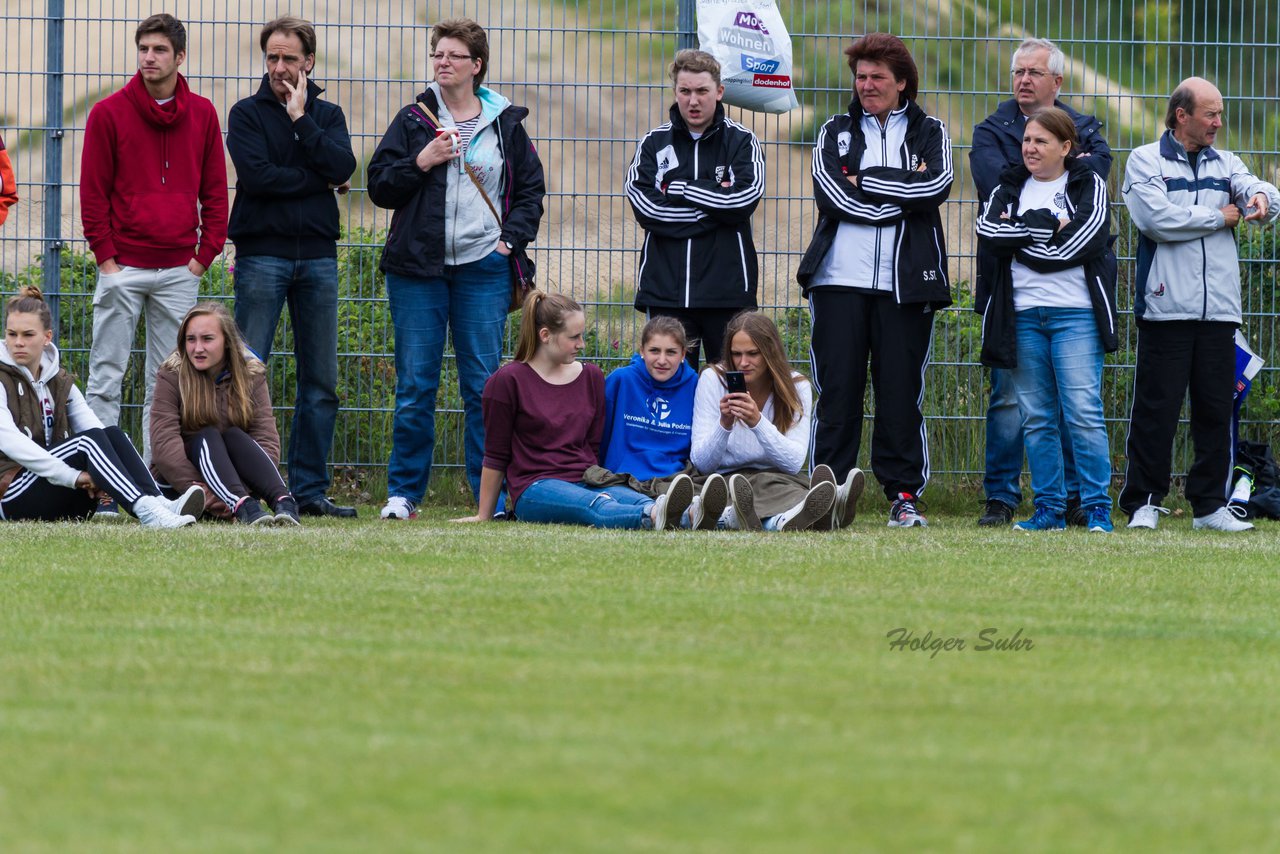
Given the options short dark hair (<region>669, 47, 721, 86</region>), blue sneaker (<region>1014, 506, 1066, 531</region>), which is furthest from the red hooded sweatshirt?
blue sneaker (<region>1014, 506, 1066, 531</region>)

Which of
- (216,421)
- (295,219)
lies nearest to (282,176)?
(295,219)

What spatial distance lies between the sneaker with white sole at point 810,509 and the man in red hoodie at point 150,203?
2.80 metres

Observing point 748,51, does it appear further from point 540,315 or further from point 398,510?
point 398,510

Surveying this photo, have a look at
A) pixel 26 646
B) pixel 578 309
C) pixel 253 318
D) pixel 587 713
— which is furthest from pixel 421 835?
pixel 253 318

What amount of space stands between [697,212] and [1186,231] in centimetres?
202

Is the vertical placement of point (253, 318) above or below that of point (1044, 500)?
above

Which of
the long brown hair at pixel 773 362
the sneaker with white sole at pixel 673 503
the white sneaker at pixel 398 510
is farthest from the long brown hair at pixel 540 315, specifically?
the sneaker with white sole at pixel 673 503

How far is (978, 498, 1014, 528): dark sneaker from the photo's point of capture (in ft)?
25.3

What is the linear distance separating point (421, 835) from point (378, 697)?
0.95 m

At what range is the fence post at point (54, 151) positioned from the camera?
862 centimetres

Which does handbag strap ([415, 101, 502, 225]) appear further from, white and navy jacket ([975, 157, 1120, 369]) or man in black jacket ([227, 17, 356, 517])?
white and navy jacket ([975, 157, 1120, 369])

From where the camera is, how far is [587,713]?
3256 millimetres

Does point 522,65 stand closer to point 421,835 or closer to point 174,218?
point 174,218

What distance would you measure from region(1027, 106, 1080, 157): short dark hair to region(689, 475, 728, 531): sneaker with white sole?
6.57 feet
